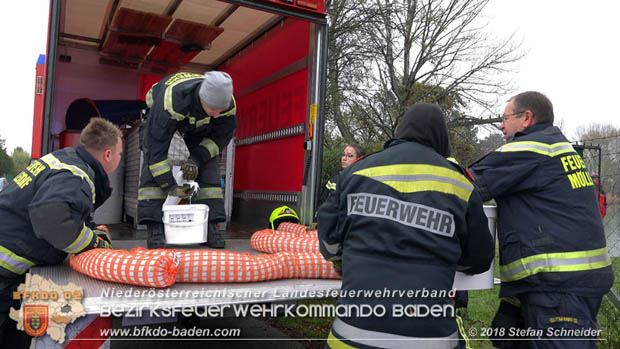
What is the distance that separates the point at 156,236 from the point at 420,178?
7.62ft

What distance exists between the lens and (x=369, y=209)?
6.11 feet

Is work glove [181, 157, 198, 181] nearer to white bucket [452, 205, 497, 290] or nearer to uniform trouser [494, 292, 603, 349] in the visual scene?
white bucket [452, 205, 497, 290]

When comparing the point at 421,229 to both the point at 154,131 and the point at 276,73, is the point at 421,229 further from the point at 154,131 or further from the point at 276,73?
the point at 276,73

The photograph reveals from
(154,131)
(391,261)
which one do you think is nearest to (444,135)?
(391,261)

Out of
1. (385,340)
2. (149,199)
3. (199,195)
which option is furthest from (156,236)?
(385,340)

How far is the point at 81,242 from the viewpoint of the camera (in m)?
2.46

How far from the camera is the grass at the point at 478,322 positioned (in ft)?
11.2

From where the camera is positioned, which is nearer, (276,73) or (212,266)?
(212,266)

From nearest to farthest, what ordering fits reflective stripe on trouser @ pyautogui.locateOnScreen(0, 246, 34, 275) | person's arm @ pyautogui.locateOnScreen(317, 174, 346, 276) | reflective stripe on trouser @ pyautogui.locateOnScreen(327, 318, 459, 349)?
reflective stripe on trouser @ pyautogui.locateOnScreen(327, 318, 459, 349), person's arm @ pyautogui.locateOnScreen(317, 174, 346, 276), reflective stripe on trouser @ pyautogui.locateOnScreen(0, 246, 34, 275)

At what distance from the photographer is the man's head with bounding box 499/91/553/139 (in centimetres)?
266

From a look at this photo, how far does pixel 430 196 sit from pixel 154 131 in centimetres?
237

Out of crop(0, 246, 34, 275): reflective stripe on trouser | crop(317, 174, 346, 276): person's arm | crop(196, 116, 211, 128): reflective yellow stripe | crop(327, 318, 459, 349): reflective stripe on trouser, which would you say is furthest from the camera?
crop(196, 116, 211, 128): reflective yellow stripe

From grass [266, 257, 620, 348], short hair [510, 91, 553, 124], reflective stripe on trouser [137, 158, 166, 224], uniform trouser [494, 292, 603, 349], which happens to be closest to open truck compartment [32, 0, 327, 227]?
reflective stripe on trouser [137, 158, 166, 224]

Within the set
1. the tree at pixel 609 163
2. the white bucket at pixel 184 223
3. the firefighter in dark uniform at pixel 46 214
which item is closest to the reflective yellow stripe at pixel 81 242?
the firefighter in dark uniform at pixel 46 214
